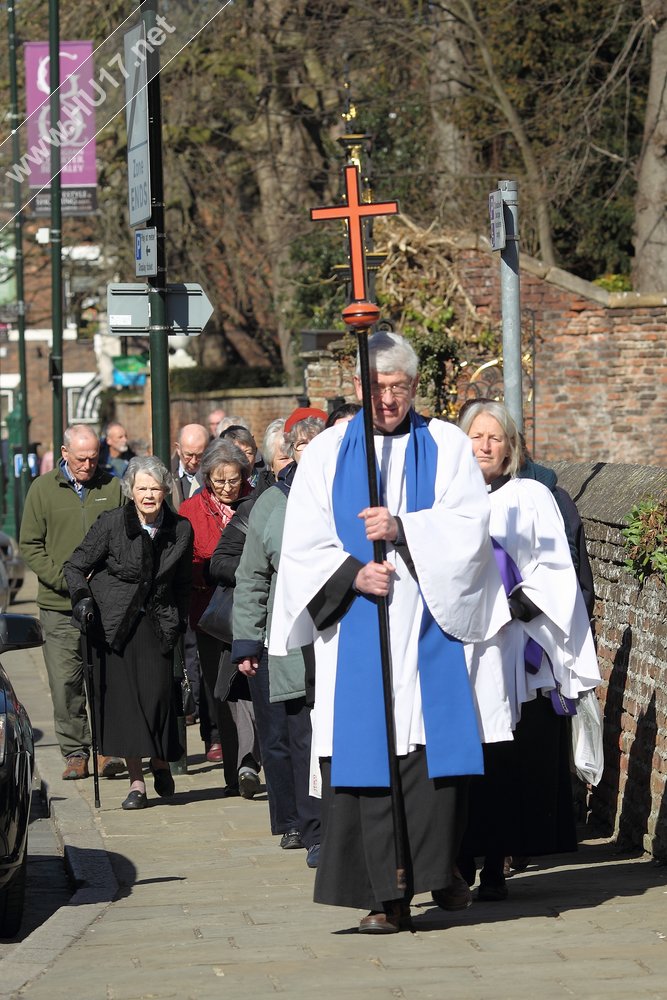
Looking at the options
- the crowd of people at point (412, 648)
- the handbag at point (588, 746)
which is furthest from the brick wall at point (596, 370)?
the handbag at point (588, 746)

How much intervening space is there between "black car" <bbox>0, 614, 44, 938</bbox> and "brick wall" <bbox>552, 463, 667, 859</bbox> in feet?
8.33

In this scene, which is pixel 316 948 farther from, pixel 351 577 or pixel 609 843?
pixel 609 843

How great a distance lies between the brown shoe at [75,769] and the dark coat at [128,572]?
1.28 metres

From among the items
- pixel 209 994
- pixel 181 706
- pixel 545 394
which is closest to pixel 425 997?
pixel 209 994

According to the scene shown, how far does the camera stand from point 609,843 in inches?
310

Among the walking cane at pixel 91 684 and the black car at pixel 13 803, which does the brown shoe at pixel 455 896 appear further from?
the walking cane at pixel 91 684

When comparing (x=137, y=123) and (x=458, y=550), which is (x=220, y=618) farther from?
(x=137, y=123)

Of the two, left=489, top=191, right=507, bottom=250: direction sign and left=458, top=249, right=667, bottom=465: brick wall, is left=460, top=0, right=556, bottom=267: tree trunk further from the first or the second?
left=489, top=191, right=507, bottom=250: direction sign

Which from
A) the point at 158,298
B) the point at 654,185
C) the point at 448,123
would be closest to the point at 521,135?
the point at 448,123

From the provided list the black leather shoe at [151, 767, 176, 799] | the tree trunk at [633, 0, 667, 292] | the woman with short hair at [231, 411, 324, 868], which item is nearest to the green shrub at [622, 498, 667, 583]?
the woman with short hair at [231, 411, 324, 868]

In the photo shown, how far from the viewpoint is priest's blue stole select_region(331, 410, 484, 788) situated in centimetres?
589

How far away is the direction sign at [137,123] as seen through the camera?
11109 millimetres

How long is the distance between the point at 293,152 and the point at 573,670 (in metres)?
23.5

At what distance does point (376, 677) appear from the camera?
19.5 feet
